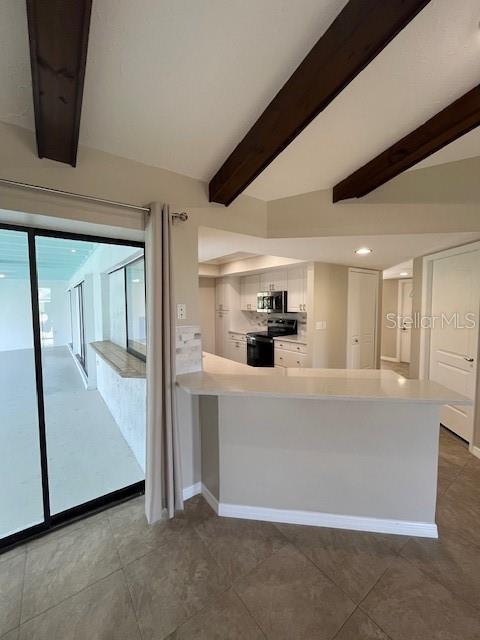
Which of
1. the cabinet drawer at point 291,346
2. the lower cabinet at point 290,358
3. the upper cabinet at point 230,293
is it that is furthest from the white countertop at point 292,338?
the upper cabinet at point 230,293

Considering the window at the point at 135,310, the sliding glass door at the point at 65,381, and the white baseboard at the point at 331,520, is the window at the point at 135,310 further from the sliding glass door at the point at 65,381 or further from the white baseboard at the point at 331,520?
the white baseboard at the point at 331,520

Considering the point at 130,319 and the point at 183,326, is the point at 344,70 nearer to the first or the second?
the point at 183,326

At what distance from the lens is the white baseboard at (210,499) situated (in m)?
2.03

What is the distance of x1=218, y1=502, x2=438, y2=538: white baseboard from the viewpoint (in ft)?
5.92

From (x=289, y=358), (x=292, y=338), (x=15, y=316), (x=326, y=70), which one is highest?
(x=326, y=70)

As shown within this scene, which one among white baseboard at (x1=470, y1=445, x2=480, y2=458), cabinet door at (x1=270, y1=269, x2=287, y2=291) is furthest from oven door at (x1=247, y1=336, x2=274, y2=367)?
white baseboard at (x1=470, y1=445, x2=480, y2=458)

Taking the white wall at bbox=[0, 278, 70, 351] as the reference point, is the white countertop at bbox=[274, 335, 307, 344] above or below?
below

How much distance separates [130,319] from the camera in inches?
117

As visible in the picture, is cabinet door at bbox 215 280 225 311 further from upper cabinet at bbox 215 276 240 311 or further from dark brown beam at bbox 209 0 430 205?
dark brown beam at bbox 209 0 430 205

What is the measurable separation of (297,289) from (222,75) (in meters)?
3.53

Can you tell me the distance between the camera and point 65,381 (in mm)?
2561

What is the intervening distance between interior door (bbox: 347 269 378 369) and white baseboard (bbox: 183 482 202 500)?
319cm

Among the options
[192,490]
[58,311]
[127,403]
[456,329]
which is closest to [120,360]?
[127,403]

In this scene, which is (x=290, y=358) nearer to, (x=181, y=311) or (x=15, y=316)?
(x=181, y=311)
